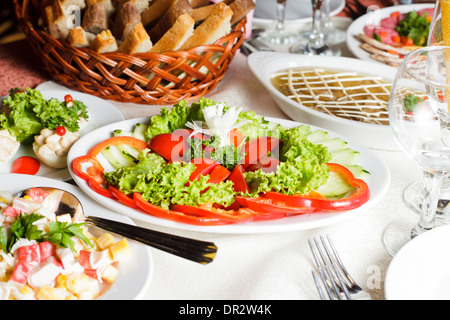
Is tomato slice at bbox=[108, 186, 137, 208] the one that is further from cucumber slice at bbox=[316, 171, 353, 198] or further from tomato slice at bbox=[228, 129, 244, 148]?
cucumber slice at bbox=[316, 171, 353, 198]

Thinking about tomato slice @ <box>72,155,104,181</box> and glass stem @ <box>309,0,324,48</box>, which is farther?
glass stem @ <box>309,0,324,48</box>

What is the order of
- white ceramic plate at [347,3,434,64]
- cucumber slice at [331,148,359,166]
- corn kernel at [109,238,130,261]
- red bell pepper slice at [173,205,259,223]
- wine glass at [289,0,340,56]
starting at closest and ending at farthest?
1. corn kernel at [109,238,130,261]
2. red bell pepper slice at [173,205,259,223]
3. cucumber slice at [331,148,359,166]
4. white ceramic plate at [347,3,434,64]
5. wine glass at [289,0,340,56]

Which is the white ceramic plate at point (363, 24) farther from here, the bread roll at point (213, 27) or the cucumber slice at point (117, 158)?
the cucumber slice at point (117, 158)

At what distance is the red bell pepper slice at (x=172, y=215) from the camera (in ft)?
3.94

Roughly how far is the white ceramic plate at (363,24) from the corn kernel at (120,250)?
4.86 ft

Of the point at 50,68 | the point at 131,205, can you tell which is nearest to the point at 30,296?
Result: the point at 131,205

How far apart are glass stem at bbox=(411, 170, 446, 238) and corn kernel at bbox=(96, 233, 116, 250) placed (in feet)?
2.45

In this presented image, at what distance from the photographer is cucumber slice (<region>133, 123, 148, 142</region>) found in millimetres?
1555

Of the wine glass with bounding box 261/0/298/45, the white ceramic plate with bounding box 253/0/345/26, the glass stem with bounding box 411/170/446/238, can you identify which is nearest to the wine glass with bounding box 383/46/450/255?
the glass stem with bounding box 411/170/446/238

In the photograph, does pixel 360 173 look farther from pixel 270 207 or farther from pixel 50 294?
pixel 50 294

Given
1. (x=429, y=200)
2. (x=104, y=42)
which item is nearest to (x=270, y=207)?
(x=429, y=200)

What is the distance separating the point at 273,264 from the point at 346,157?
1.36 ft

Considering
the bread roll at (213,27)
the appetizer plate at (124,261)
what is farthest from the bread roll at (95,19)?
the appetizer plate at (124,261)

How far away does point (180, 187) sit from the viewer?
1.26 m
